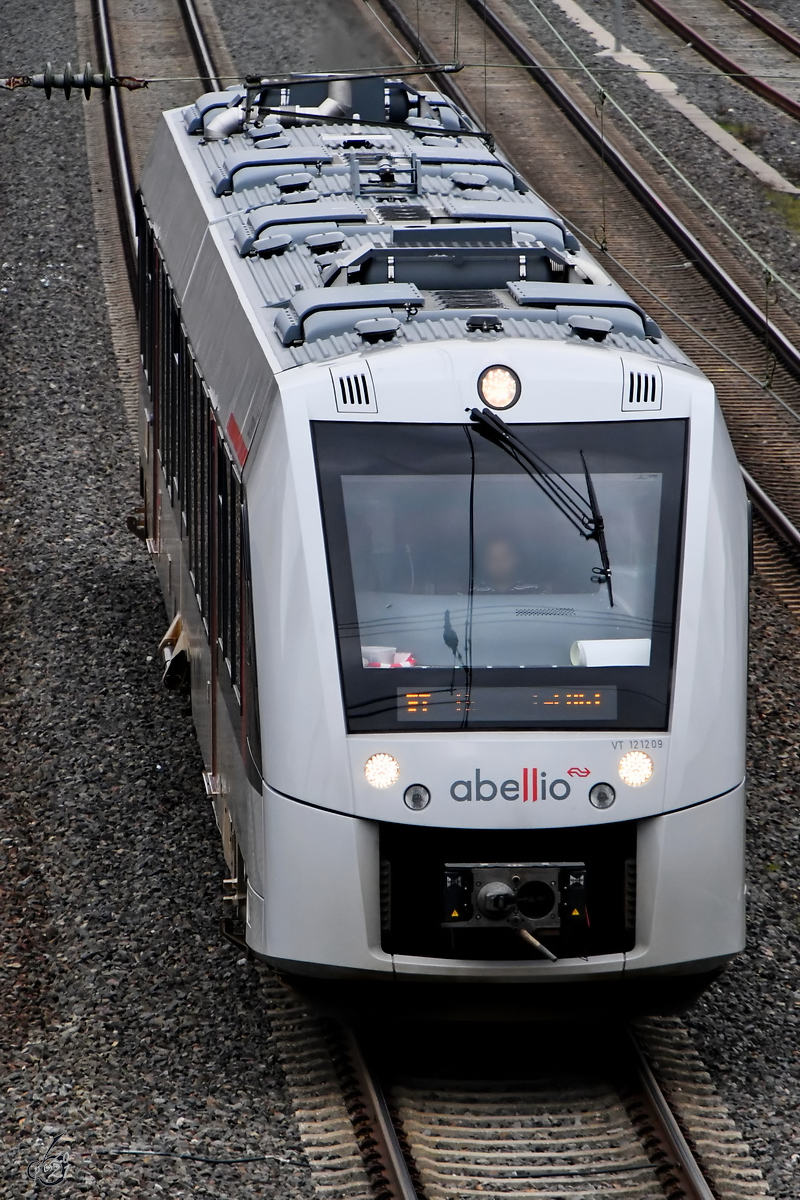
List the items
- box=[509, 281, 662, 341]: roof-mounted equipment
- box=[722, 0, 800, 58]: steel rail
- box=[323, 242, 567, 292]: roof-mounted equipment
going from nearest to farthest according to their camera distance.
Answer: box=[509, 281, 662, 341]: roof-mounted equipment, box=[323, 242, 567, 292]: roof-mounted equipment, box=[722, 0, 800, 58]: steel rail

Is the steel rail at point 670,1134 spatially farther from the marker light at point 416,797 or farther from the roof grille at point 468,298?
the roof grille at point 468,298

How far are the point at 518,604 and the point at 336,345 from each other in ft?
4.87

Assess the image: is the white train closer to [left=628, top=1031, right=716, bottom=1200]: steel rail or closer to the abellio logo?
the abellio logo

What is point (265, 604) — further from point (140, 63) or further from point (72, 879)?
point (140, 63)

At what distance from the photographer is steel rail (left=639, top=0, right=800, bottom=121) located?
84.5 ft

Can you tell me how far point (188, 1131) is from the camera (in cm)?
738

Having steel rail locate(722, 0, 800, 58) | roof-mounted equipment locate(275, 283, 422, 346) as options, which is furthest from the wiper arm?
steel rail locate(722, 0, 800, 58)

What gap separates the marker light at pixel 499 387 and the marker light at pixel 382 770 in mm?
1657

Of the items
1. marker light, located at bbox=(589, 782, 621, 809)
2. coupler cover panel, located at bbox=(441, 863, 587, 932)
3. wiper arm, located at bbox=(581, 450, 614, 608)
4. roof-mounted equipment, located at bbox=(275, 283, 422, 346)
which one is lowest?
coupler cover panel, located at bbox=(441, 863, 587, 932)

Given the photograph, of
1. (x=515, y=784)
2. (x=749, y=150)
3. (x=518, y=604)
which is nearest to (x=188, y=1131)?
(x=515, y=784)

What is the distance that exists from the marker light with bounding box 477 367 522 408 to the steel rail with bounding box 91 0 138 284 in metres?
12.1

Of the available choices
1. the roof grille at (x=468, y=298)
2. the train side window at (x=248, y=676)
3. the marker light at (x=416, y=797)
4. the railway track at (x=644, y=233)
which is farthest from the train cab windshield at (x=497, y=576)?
the railway track at (x=644, y=233)

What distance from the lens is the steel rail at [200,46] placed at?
25953 millimetres

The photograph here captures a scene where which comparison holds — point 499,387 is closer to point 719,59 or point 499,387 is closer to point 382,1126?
point 382,1126
